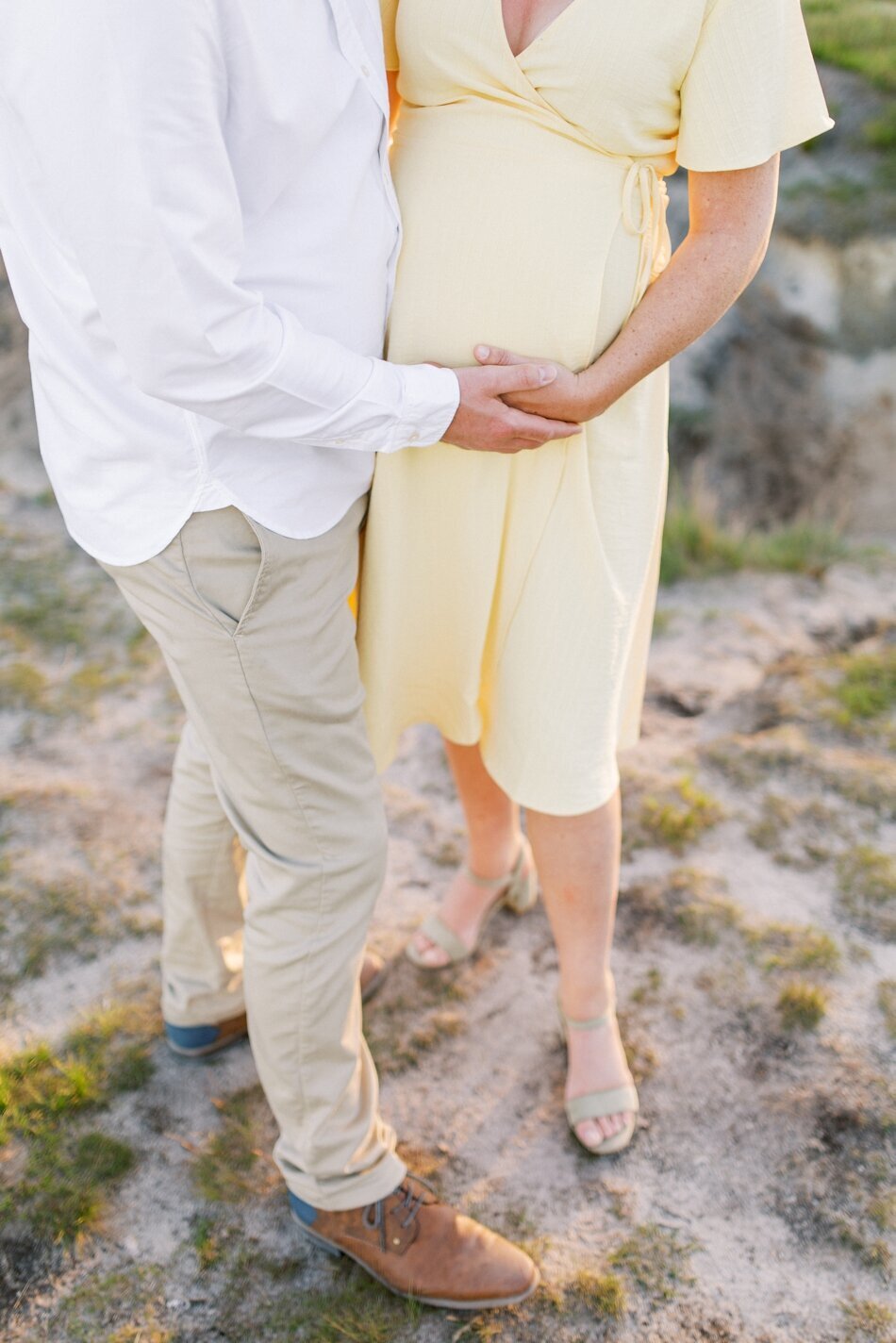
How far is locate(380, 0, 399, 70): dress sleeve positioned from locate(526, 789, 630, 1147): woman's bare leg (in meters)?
1.32

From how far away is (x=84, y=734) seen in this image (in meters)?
3.29

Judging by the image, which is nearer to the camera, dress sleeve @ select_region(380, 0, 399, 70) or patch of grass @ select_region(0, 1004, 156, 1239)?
dress sleeve @ select_region(380, 0, 399, 70)

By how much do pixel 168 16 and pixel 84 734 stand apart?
2452 mm

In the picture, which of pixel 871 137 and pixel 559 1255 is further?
pixel 871 137

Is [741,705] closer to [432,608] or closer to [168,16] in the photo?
[432,608]

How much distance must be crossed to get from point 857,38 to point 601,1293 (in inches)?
243

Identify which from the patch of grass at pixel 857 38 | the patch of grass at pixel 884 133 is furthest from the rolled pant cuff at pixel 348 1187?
the patch of grass at pixel 857 38

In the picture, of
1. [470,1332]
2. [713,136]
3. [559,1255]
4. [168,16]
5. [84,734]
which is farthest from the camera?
[84,734]

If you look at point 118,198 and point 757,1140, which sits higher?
point 118,198

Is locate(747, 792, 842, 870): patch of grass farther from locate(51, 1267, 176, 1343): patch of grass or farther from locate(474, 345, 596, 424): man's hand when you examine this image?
locate(51, 1267, 176, 1343): patch of grass

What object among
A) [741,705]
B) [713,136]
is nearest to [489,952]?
[741,705]

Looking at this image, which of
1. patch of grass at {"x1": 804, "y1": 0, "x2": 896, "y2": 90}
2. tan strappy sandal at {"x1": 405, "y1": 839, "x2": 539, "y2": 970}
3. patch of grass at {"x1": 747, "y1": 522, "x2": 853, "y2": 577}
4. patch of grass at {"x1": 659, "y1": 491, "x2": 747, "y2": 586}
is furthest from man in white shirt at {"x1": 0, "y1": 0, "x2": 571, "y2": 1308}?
patch of grass at {"x1": 804, "y1": 0, "x2": 896, "y2": 90}

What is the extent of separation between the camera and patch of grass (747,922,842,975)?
252 centimetres

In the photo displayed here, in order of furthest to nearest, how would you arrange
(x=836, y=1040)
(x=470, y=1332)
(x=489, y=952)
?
(x=489, y=952) → (x=836, y=1040) → (x=470, y=1332)
